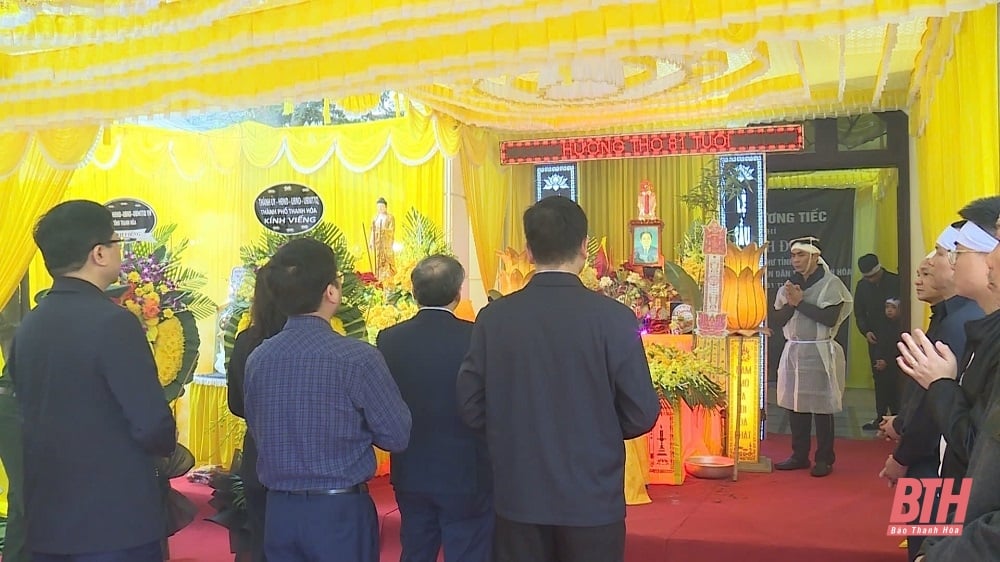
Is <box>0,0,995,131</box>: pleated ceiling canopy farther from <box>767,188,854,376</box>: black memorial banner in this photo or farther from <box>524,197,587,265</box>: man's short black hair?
<box>767,188,854,376</box>: black memorial banner

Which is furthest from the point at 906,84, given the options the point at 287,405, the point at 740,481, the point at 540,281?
the point at 287,405

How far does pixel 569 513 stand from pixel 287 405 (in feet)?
2.41

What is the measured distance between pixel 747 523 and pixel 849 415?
4393 mm

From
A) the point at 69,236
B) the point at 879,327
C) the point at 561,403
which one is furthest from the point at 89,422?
the point at 879,327

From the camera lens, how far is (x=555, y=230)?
6.91 feet

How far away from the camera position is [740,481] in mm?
4836

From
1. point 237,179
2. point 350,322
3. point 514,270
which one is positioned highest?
point 237,179

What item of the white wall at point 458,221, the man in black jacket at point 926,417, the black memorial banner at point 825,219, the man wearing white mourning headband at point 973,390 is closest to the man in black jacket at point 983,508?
the man wearing white mourning headband at point 973,390

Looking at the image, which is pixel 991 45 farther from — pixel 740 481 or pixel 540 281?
pixel 740 481

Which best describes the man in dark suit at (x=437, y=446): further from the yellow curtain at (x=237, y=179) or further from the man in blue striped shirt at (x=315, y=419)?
the yellow curtain at (x=237, y=179)

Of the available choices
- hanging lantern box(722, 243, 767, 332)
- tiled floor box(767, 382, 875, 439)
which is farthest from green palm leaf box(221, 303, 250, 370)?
tiled floor box(767, 382, 875, 439)

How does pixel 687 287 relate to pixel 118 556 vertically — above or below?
above

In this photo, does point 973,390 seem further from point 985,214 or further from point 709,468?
point 709,468

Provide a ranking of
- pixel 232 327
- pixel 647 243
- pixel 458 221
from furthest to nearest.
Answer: pixel 647 243 → pixel 458 221 → pixel 232 327
